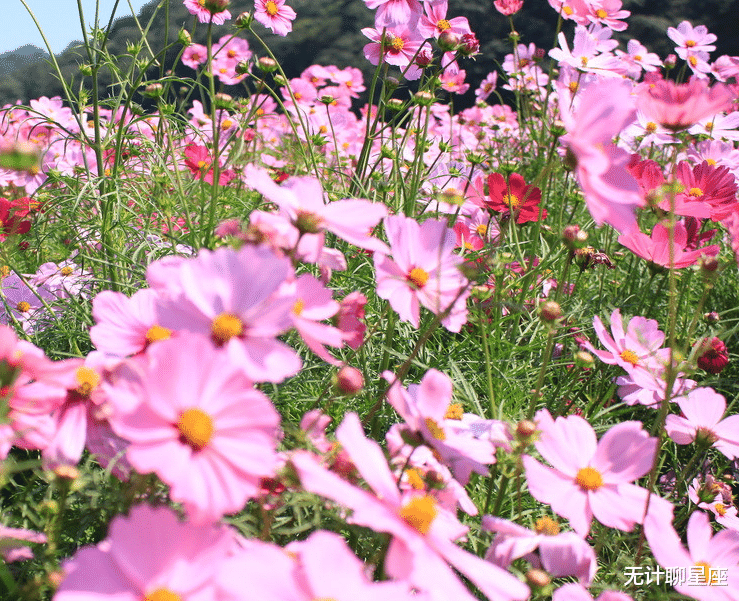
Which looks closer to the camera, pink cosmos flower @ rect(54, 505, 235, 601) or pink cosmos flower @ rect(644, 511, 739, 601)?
pink cosmos flower @ rect(54, 505, 235, 601)

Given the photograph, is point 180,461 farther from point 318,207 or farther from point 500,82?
point 500,82

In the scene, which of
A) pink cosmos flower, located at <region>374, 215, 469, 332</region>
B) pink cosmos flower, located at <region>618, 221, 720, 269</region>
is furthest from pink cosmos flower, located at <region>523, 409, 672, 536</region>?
pink cosmos flower, located at <region>618, 221, 720, 269</region>

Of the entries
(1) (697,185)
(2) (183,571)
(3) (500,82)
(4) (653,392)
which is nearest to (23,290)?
(2) (183,571)

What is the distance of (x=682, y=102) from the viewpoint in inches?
20.1

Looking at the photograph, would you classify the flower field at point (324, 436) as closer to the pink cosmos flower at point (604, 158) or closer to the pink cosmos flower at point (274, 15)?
the pink cosmos flower at point (604, 158)

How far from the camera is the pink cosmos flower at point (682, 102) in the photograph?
1.55ft

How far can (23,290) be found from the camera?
37.3 inches

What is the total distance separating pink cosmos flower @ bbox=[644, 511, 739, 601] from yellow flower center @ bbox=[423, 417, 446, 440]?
0.17m

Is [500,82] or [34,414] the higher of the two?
[500,82]

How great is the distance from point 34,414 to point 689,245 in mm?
930

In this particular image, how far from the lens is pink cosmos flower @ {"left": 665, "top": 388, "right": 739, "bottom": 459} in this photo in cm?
65

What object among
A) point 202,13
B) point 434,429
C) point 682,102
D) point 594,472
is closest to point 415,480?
point 434,429

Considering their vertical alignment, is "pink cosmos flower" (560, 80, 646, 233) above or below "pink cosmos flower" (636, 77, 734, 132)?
below

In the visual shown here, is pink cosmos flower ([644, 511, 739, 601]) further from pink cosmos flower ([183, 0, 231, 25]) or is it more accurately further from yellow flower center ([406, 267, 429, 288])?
pink cosmos flower ([183, 0, 231, 25])
